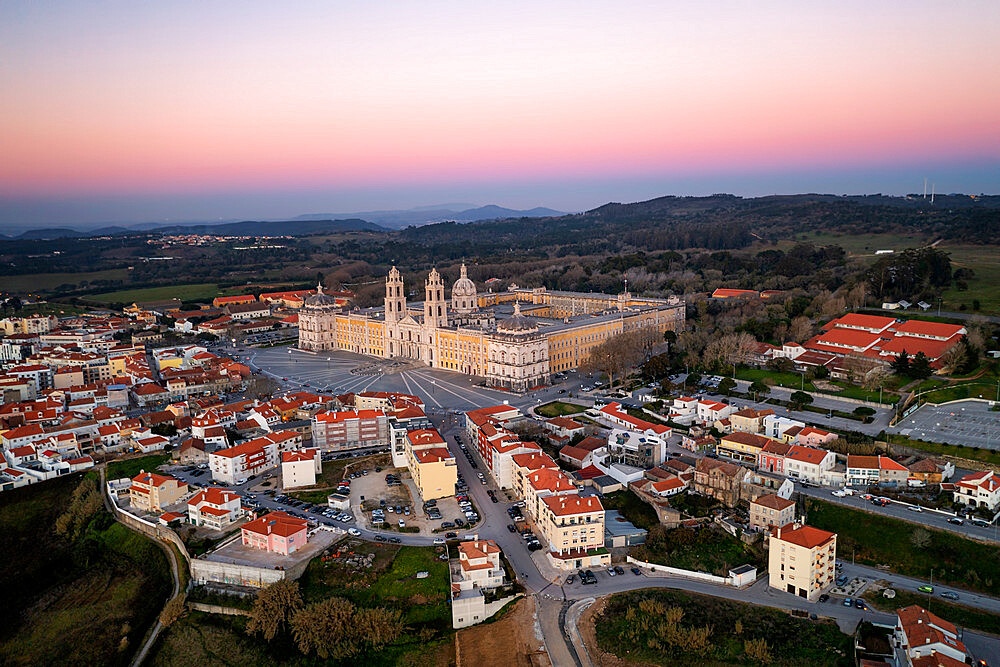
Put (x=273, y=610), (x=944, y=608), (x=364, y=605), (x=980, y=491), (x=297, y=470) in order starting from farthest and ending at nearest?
1. (x=297, y=470)
2. (x=980, y=491)
3. (x=364, y=605)
4. (x=273, y=610)
5. (x=944, y=608)

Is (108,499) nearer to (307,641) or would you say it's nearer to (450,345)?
(307,641)

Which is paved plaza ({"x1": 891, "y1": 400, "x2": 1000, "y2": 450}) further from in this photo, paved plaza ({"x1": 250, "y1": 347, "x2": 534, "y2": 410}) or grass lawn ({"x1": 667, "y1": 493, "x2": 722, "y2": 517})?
paved plaza ({"x1": 250, "y1": 347, "x2": 534, "y2": 410})

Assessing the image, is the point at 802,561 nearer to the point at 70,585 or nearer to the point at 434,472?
the point at 434,472

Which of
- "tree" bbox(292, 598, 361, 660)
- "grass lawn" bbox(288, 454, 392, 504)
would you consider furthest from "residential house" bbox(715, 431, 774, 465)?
"tree" bbox(292, 598, 361, 660)

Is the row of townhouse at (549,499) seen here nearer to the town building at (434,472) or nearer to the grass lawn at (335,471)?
the town building at (434,472)

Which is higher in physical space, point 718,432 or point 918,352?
point 918,352

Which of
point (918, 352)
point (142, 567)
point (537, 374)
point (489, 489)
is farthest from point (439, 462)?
point (918, 352)

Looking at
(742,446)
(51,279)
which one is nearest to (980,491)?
(742,446)
